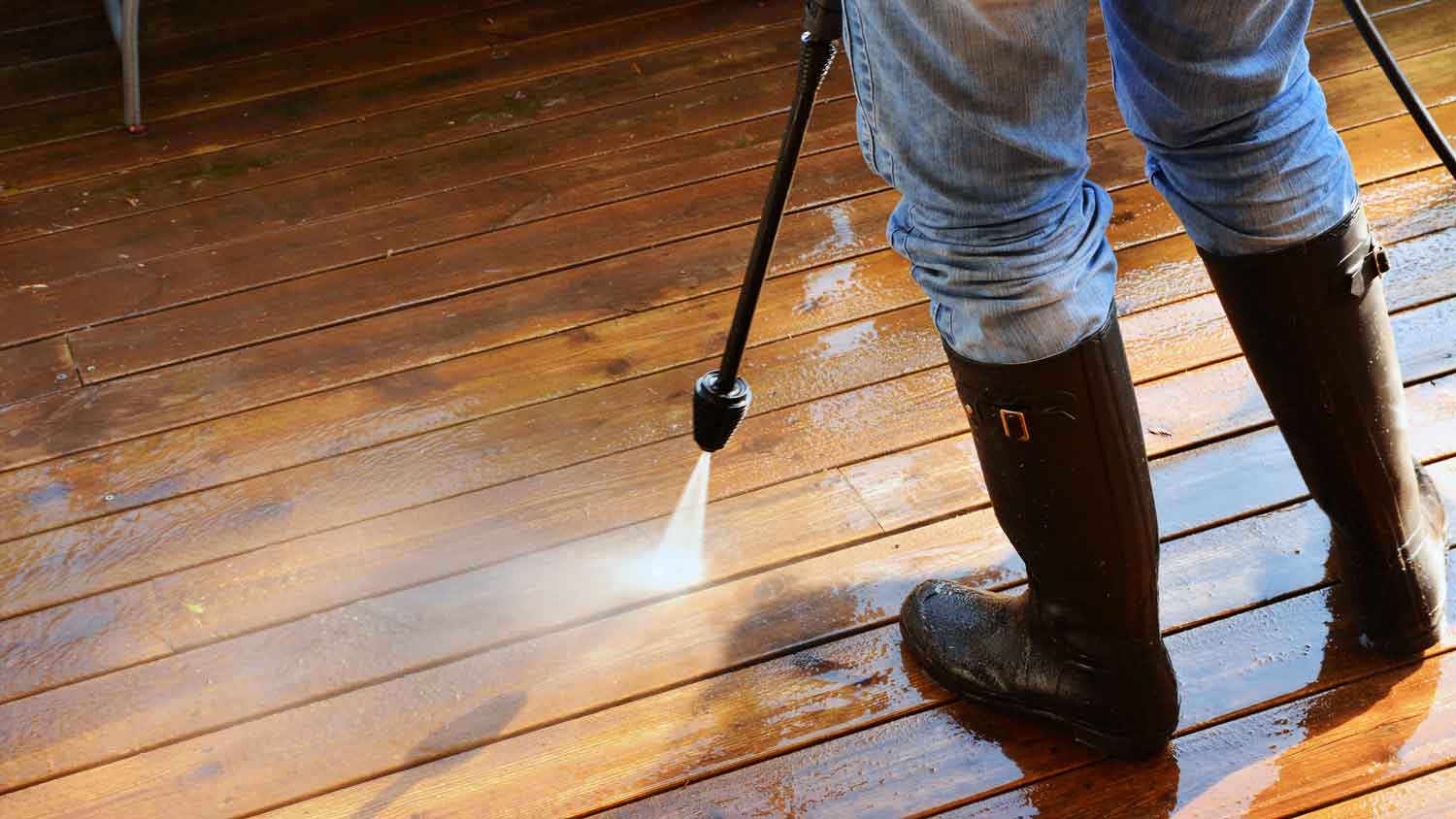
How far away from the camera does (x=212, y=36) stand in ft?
7.68

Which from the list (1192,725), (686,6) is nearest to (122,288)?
(686,6)

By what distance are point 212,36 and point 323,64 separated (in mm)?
257

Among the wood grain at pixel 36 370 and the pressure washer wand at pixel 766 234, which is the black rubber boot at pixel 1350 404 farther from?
the wood grain at pixel 36 370

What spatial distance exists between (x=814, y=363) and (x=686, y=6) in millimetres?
1027

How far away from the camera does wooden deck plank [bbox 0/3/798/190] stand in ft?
6.57

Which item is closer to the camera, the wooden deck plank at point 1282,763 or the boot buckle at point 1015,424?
the boot buckle at point 1015,424

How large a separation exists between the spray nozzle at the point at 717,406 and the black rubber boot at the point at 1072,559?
9.3 inches

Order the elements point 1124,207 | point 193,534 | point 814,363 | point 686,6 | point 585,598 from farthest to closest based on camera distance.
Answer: point 686,6, point 1124,207, point 814,363, point 193,534, point 585,598

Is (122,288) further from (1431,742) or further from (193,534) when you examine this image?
(1431,742)

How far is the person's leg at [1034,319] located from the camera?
0.74 m

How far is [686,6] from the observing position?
2.30 m

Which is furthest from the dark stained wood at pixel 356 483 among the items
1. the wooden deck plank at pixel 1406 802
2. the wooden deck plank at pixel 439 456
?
the wooden deck plank at pixel 1406 802

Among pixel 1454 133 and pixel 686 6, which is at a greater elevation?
pixel 1454 133

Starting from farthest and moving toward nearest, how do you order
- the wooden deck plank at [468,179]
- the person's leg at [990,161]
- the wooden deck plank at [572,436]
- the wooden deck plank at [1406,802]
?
1. the wooden deck plank at [468,179]
2. the wooden deck plank at [572,436]
3. the wooden deck plank at [1406,802]
4. the person's leg at [990,161]
